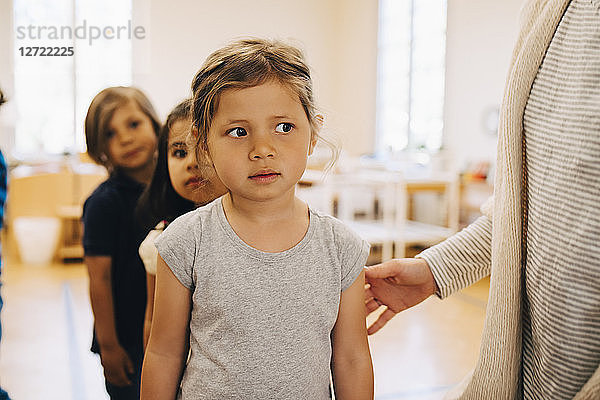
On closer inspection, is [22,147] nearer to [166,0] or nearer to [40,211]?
[40,211]

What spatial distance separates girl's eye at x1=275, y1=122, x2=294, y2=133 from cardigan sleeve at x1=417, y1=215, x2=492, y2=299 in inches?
16.5

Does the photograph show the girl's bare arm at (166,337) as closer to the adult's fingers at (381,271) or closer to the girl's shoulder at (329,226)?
the girl's shoulder at (329,226)

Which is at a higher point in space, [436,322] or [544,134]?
[544,134]

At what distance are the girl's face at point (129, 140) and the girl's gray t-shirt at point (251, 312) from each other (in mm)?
617

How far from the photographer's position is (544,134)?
2.72ft

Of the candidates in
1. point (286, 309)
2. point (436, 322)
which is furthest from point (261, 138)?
point (436, 322)

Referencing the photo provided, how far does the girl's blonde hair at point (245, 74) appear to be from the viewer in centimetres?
86

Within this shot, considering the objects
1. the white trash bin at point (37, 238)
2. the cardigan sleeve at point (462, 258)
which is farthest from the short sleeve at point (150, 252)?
the white trash bin at point (37, 238)

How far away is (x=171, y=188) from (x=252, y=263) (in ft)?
1.41

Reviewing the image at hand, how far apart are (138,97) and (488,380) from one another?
1.01 m

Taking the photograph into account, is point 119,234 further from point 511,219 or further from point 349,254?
point 511,219

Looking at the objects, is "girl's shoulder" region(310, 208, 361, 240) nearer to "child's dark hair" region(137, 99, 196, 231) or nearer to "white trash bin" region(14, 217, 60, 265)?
"child's dark hair" region(137, 99, 196, 231)

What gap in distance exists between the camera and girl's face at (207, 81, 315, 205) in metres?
0.85

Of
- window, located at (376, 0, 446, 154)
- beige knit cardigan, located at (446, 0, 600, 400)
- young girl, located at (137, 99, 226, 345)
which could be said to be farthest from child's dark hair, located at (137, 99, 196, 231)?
window, located at (376, 0, 446, 154)
